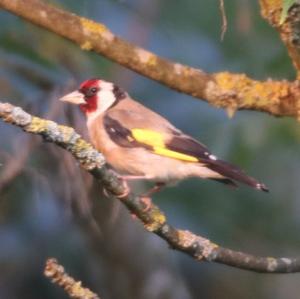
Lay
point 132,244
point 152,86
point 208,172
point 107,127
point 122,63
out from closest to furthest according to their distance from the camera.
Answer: point 122,63 → point 208,172 → point 107,127 → point 132,244 → point 152,86

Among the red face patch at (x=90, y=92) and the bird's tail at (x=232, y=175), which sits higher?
the bird's tail at (x=232, y=175)

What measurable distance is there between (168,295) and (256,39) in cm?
129

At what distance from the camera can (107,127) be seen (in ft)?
11.4

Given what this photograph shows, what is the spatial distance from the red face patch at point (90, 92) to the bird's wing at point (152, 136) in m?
0.15

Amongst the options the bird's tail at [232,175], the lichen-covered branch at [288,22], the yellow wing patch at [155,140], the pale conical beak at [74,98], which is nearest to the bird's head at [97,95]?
the pale conical beak at [74,98]

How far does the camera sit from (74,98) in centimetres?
360

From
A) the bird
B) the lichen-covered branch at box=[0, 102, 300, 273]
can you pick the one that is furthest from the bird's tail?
the lichen-covered branch at box=[0, 102, 300, 273]

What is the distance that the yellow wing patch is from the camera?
3.33m

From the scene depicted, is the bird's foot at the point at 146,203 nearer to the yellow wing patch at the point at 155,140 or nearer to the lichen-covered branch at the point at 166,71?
the lichen-covered branch at the point at 166,71

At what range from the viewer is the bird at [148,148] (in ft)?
10.6

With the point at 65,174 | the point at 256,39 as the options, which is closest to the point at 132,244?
the point at 65,174

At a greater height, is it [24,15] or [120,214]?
[24,15]

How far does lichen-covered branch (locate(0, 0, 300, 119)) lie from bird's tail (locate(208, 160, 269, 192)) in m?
0.17

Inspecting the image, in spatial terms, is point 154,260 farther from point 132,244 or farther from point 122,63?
point 122,63
